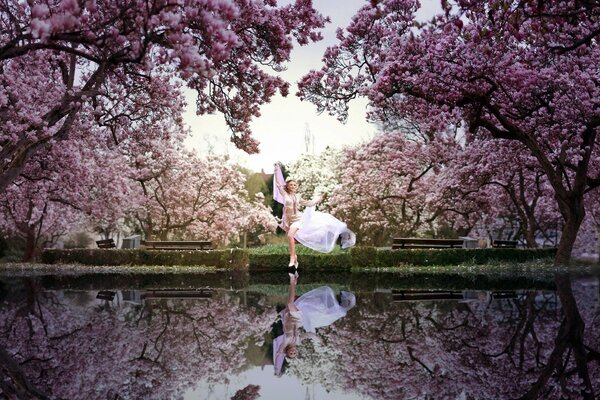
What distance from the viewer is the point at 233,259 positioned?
2294cm

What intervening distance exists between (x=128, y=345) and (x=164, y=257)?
57.4ft

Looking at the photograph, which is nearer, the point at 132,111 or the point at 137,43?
the point at 137,43

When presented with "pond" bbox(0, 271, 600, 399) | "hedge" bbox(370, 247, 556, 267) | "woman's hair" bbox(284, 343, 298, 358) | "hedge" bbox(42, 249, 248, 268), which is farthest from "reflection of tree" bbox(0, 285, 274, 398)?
"hedge" bbox(370, 247, 556, 267)

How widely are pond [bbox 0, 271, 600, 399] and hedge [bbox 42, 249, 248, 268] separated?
1097cm

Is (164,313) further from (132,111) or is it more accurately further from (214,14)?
(132,111)

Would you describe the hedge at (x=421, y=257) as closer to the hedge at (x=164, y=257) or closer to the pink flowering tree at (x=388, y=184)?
the hedge at (x=164, y=257)

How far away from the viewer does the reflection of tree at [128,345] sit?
5.11 m

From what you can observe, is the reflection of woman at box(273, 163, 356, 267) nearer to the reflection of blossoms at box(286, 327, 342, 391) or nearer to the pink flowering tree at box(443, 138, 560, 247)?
the pink flowering tree at box(443, 138, 560, 247)

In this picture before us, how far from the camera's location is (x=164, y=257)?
23.9m

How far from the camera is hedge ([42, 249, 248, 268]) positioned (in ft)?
75.6

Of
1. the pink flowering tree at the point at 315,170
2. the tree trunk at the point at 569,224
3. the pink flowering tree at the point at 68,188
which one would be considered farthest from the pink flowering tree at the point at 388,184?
the pink flowering tree at the point at 68,188

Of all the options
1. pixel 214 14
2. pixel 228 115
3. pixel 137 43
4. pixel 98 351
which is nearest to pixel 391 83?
pixel 228 115

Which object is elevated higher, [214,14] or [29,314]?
[214,14]

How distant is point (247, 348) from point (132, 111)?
12079mm
